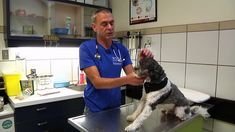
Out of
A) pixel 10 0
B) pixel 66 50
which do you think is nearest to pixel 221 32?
pixel 66 50

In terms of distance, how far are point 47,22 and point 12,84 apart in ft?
2.23

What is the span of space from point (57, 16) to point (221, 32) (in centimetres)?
155

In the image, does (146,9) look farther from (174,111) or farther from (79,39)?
(174,111)

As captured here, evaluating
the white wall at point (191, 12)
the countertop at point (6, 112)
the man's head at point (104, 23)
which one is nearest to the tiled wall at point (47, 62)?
the countertop at point (6, 112)

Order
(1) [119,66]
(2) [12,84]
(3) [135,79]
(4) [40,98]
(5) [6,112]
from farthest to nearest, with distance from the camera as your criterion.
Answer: (2) [12,84], (4) [40,98], (5) [6,112], (1) [119,66], (3) [135,79]

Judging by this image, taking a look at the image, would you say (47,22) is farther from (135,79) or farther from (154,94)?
(154,94)

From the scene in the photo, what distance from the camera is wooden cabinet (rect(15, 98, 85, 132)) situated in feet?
4.92

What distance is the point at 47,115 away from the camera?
163cm

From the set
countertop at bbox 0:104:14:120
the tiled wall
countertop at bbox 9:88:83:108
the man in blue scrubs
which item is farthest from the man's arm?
the tiled wall

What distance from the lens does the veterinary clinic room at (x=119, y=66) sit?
1070 millimetres

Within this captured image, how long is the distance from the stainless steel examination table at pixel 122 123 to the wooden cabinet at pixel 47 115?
61 cm

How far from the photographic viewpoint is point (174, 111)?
112 centimetres

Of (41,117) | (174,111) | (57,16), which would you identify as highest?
(57,16)

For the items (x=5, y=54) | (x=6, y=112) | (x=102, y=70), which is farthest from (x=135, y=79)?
(x=5, y=54)
